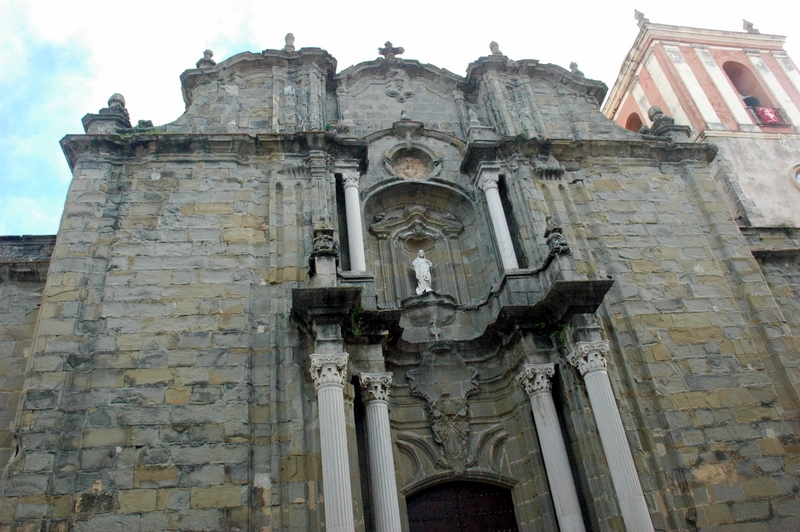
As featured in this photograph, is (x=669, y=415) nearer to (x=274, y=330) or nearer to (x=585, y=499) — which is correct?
(x=585, y=499)

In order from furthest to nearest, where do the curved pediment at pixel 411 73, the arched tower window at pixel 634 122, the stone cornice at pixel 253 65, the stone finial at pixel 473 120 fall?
the arched tower window at pixel 634 122 < the curved pediment at pixel 411 73 < the stone cornice at pixel 253 65 < the stone finial at pixel 473 120

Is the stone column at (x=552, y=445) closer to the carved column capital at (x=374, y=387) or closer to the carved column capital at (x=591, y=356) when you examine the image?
the carved column capital at (x=591, y=356)

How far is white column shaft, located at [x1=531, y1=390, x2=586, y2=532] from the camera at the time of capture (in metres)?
8.88

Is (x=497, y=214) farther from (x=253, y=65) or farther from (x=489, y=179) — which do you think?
(x=253, y=65)

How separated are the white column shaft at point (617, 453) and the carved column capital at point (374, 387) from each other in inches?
119

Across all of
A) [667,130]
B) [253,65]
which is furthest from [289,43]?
[667,130]

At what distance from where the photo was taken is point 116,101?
498 inches

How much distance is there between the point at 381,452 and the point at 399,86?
8.99 meters

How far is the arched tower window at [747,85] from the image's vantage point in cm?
2114

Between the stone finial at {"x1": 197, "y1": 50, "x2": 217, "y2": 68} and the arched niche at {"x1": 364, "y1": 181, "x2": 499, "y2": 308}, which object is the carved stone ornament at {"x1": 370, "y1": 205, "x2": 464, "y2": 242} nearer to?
the arched niche at {"x1": 364, "y1": 181, "x2": 499, "y2": 308}

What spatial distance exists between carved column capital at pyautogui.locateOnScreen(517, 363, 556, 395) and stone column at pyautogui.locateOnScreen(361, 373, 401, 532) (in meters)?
2.19

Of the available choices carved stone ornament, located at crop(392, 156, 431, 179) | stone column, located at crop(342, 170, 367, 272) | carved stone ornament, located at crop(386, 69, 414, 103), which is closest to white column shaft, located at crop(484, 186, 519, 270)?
carved stone ornament, located at crop(392, 156, 431, 179)

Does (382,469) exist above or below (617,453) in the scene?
above

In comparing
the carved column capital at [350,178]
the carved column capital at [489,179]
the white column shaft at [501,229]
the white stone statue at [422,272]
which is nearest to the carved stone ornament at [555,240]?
the white column shaft at [501,229]
